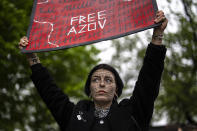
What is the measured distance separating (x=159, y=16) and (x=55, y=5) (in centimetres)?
132

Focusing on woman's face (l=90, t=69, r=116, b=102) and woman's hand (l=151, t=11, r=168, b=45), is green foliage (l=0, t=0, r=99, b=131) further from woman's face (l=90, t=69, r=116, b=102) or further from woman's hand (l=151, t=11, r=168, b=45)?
woman's hand (l=151, t=11, r=168, b=45)

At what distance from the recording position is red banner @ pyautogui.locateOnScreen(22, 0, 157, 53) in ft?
9.44

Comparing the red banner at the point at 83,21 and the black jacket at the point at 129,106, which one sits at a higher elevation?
the red banner at the point at 83,21

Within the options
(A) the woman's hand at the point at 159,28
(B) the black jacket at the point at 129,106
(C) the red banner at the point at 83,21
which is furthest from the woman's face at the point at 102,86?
(A) the woman's hand at the point at 159,28

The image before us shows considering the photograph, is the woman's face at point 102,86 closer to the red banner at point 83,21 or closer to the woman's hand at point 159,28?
the red banner at point 83,21

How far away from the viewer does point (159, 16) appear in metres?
2.71

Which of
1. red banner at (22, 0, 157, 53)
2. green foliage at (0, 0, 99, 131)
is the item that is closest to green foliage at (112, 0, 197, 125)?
green foliage at (0, 0, 99, 131)

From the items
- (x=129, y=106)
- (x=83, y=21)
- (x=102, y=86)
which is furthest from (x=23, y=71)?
(x=129, y=106)

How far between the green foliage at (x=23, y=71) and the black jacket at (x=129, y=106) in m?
3.73

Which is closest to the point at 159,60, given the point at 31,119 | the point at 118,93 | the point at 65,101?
the point at 118,93

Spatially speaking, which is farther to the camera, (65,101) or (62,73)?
(62,73)

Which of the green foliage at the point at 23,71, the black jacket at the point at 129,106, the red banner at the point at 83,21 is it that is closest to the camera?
the black jacket at the point at 129,106

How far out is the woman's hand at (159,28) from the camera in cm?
270

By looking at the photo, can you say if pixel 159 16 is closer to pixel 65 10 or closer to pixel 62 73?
pixel 65 10
